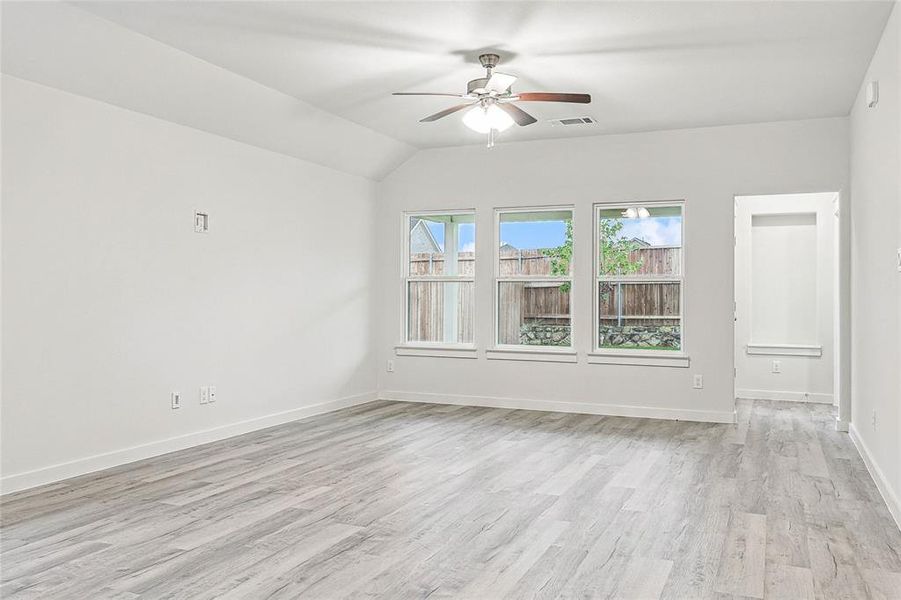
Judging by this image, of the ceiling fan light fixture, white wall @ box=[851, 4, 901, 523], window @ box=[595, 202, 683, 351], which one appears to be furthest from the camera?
window @ box=[595, 202, 683, 351]

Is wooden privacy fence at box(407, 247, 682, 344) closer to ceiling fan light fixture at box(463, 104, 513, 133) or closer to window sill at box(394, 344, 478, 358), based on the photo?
window sill at box(394, 344, 478, 358)

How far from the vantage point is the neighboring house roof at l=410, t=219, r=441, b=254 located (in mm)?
8047

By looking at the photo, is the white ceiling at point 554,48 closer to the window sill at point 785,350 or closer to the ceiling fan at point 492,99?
the ceiling fan at point 492,99

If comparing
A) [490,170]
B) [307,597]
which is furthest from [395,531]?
[490,170]

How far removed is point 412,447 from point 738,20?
11.9 ft

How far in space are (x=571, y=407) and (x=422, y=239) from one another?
2490mm

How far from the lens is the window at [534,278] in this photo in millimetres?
7426

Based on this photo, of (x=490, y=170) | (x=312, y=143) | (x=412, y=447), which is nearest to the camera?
(x=412, y=447)

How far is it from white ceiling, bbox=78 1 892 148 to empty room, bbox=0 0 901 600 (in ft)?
0.11

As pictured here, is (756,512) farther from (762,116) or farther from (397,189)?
(397,189)

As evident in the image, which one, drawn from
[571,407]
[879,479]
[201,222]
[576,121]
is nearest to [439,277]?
[571,407]

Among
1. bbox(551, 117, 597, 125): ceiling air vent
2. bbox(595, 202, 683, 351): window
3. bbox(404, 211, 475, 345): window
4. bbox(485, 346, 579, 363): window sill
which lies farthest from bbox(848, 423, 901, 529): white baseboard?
bbox(404, 211, 475, 345): window

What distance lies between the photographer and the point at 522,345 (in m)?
7.61

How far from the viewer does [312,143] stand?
660 centimetres
